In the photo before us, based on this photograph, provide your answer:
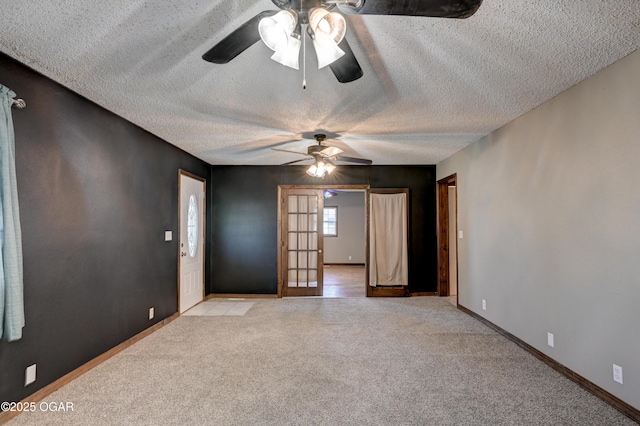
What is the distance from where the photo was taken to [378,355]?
11.0 feet

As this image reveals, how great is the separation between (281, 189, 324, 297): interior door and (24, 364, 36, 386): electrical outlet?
4.07 meters

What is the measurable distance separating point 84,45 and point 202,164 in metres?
3.79

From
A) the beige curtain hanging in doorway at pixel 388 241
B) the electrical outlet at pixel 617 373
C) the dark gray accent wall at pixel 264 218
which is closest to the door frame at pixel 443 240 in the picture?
the dark gray accent wall at pixel 264 218

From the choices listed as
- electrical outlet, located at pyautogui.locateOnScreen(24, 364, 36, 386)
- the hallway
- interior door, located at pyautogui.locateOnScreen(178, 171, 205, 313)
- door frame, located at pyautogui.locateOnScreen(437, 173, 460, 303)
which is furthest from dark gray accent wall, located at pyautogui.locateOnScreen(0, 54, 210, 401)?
door frame, located at pyautogui.locateOnScreen(437, 173, 460, 303)

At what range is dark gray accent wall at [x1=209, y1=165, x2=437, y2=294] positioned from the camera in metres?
6.21

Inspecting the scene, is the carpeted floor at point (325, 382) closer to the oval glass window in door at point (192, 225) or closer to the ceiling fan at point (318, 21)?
the oval glass window in door at point (192, 225)

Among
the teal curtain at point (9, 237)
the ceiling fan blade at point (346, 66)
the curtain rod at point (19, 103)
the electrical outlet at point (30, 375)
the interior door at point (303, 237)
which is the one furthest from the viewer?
the interior door at point (303, 237)

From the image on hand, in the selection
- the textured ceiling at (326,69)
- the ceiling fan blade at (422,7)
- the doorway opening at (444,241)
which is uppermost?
the textured ceiling at (326,69)

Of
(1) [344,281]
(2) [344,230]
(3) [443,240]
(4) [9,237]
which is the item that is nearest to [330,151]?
(4) [9,237]

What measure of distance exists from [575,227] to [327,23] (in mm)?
2651

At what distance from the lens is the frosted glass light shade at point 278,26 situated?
1436 mm

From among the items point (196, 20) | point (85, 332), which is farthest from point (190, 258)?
point (196, 20)

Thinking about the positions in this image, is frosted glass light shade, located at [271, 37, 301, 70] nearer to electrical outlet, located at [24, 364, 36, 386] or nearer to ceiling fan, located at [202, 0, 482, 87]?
ceiling fan, located at [202, 0, 482, 87]

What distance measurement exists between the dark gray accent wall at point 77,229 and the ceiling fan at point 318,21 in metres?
1.75
